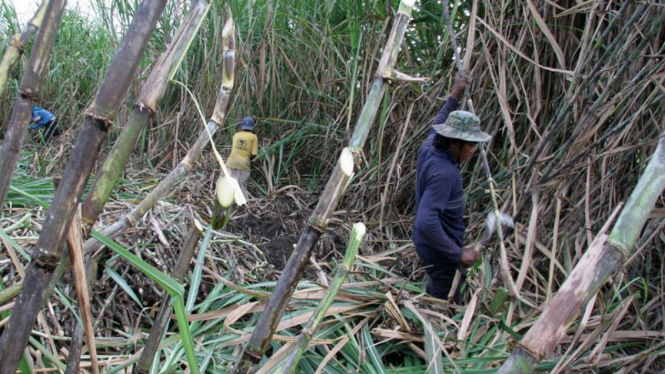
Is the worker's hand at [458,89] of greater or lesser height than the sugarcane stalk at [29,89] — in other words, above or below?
above

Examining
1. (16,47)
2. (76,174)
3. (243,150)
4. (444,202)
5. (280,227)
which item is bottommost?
(280,227)

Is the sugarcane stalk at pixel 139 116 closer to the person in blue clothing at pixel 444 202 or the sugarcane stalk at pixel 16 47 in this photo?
the sugarcane stalk at pixel 16 47

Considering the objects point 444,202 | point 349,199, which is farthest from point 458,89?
point 349,199

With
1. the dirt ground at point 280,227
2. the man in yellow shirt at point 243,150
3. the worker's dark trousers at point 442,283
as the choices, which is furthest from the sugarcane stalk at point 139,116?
the man in yellow shirt at point 243,150

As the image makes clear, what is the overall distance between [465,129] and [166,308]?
190 centimetres

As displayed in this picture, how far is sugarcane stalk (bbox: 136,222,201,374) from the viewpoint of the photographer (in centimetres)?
81

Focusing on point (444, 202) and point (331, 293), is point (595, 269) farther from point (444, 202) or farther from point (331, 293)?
point (444, 202)

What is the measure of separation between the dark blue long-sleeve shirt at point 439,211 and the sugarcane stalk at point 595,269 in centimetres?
194

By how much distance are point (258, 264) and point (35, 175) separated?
1884mm

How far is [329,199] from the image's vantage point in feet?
2.32

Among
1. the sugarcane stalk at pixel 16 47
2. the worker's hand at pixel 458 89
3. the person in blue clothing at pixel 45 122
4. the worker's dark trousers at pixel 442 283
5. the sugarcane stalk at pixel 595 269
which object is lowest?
the worker's dark trousers at pixel 442 283

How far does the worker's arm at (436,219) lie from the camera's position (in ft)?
8.22

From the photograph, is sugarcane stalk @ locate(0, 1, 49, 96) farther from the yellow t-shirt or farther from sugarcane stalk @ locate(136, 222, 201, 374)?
the yellow t-shirt

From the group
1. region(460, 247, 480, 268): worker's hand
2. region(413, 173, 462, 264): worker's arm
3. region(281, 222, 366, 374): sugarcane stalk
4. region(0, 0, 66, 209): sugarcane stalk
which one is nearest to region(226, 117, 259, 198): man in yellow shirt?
region(413, 173, 462, 264): worker's arm
